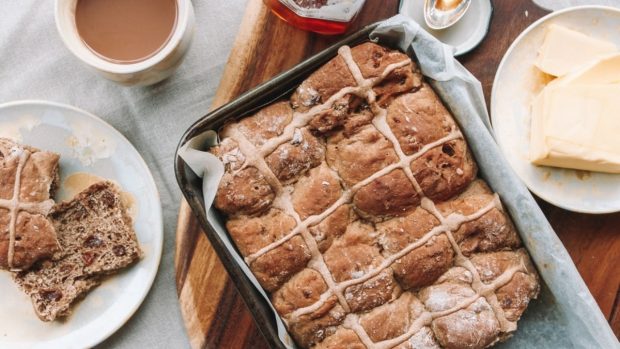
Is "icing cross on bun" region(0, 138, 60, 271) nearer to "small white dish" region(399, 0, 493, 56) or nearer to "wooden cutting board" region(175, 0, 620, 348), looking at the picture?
"wooden cutting board" region(175, 0, 620, 348)

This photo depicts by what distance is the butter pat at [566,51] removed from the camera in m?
1.77

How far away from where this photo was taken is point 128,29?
1.72 meters

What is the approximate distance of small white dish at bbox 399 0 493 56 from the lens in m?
1.81

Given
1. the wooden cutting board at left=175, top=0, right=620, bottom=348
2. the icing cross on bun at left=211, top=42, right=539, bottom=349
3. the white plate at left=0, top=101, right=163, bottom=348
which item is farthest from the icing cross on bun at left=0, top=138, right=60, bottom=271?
the icing cross on bun at left=211, top=42, right=539, bottom=349

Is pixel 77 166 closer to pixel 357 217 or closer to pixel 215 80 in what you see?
pixel 215 80

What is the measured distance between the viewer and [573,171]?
5.92 feet

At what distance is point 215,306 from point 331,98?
0.68m

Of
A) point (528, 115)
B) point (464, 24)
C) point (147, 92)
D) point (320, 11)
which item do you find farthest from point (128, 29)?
point (528, 115)

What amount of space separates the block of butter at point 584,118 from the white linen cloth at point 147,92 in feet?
A: 2.99

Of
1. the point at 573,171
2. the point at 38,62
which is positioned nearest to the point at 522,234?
the point at 573,171

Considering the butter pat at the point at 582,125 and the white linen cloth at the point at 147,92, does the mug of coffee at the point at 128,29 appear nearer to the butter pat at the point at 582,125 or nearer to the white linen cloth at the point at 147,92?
the white linen cloth at the point at 147,92

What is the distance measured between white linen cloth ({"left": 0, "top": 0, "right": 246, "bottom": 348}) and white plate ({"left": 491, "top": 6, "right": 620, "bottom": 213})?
78cm

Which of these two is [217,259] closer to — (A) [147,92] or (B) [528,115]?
(A) [147,92]

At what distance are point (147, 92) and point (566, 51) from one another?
118 centimetres
